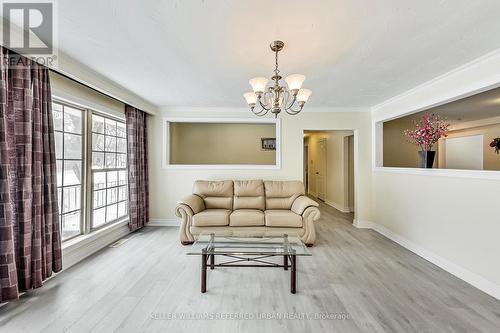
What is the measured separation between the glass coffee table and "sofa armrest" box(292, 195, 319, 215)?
86 centimetres

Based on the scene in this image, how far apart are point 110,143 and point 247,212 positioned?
8.78 feet

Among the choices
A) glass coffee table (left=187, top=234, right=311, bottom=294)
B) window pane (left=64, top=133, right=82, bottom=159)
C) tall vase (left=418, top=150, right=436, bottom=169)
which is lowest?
glass coffee table (left=187, top=234, right=311, bottom=294)

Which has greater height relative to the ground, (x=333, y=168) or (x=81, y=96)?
(x=81, y=96)

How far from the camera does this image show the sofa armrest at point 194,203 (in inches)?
143

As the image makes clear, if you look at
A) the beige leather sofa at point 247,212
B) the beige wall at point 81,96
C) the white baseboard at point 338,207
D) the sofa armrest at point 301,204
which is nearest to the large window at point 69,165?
the beige wall at point 81,96

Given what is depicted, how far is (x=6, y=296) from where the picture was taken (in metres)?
1.98

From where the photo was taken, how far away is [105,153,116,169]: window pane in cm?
381

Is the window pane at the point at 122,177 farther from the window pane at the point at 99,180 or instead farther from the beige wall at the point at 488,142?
the beige wall at the point at 488,142

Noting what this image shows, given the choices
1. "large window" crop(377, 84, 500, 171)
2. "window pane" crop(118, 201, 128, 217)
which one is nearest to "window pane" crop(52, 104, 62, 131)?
"window pane" crop(118, 201, 128, 217)

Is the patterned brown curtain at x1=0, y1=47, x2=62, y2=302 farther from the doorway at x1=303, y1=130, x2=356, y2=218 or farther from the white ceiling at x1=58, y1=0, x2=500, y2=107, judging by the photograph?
the doorway at x1=303, y1=130, x2=356, y2=218

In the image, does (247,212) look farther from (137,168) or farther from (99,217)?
(99,217)

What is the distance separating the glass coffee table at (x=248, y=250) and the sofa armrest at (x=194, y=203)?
0.87 meters

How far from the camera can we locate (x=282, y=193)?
4273 millimetres

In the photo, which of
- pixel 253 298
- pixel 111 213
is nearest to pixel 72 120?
pixel 111 213
